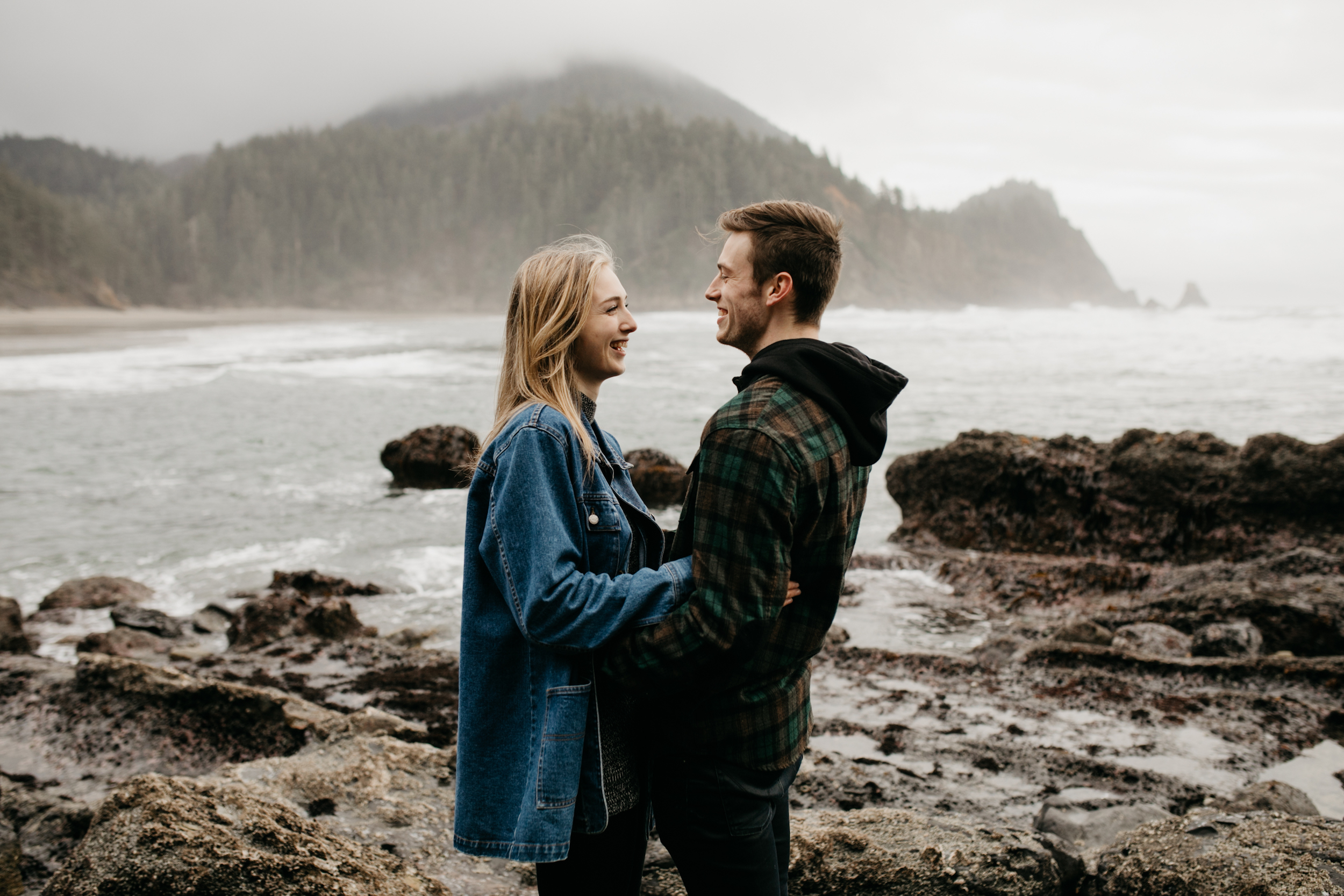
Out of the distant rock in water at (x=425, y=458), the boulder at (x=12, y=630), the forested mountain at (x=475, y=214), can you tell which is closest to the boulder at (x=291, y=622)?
the boulder at (x=12, y=630)

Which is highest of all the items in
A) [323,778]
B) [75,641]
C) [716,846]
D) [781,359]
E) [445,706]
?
[781,359]

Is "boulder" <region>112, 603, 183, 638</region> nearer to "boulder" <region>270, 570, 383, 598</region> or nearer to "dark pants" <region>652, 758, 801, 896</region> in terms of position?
"boulder" <region>270, 570, 383, 598</region>

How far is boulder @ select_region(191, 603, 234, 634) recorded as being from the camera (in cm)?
834

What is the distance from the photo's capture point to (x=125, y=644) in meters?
7.45

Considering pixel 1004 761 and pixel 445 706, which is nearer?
pixel 1004 761

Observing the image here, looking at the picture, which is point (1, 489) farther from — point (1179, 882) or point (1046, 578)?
point (1179, 882)

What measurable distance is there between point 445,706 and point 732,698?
410cm

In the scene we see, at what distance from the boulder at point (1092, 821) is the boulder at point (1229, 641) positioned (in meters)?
2.44

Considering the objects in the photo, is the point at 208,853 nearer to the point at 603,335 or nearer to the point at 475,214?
the point at 603,335

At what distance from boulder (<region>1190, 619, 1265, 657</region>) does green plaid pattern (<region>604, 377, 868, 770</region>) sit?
17.4ft

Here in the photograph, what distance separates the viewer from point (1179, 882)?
2609 mm

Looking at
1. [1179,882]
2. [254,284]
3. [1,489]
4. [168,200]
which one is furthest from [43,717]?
[168,200]

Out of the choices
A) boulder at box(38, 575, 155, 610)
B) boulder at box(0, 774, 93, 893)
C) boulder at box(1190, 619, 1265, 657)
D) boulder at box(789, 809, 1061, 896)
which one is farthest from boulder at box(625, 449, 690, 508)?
boulder at box(789, 809, 1061, 896)

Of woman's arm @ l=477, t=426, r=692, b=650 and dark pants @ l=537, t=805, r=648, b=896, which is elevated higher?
woman's arm @ l=477, t=426, r=692, b=650
